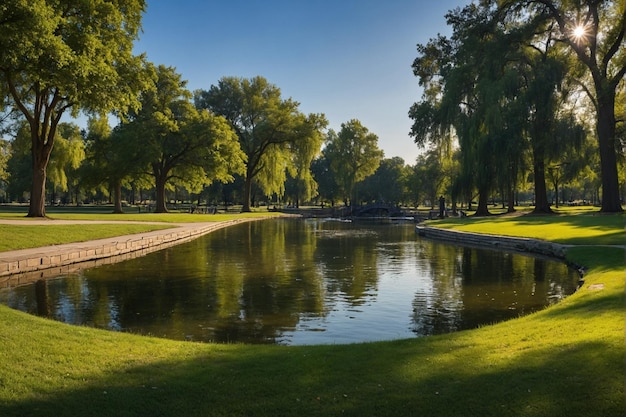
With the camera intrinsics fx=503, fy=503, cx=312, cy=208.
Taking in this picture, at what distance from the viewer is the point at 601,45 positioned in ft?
139

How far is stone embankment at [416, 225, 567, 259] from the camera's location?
23.4 metres

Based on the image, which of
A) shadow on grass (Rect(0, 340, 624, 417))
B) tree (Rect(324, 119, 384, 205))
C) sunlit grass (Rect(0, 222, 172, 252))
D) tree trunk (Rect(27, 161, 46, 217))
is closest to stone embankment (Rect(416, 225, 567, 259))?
shadow on grass (Rect(0, 340, 624, 417))

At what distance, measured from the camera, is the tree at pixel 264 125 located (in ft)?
235

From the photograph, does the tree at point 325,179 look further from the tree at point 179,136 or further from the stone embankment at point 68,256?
the stone embankment at point 68,256

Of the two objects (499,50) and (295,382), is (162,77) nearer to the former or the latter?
(499,50)

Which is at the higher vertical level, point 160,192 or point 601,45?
point 601,45

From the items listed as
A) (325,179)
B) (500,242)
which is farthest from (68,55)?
(325,179)

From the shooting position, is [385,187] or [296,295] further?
Result: [385,187]

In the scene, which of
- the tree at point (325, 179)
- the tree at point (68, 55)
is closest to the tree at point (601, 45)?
the tree at point (68, 55)

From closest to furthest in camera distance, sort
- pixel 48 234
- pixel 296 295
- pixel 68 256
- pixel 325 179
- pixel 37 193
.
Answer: pixel 296 295 → pixel 68 256 → pixel 48 234 → pixel 37 193 → pixel 325 179

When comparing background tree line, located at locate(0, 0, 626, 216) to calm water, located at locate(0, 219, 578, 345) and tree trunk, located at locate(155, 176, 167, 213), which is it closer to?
tree trunk, located at locate(155, 176, 167, 213)

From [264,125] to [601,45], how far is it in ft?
138

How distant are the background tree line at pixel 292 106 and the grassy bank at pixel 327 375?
66.4ft

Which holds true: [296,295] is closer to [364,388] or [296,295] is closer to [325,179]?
[364,388]
